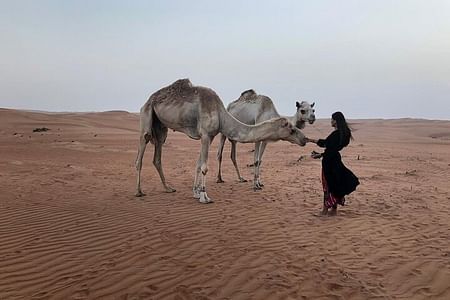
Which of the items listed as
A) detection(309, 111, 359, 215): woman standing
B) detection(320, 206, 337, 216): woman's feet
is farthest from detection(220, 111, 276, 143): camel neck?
detection(320, 206, 337, 216): woman's feet

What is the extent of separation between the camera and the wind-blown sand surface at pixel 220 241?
4.74 m

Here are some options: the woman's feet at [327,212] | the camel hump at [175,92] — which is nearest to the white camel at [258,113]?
the camel hump at [175,92]

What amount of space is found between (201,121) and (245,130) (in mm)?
943

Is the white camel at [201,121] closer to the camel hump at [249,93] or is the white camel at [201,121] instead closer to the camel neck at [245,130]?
the camel neck at [245,130]

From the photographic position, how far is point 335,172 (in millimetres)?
7910

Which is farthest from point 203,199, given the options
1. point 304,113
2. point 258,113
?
point 304,113

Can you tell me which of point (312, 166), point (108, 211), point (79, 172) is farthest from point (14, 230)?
point (312, 166)

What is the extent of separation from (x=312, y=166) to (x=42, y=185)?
31.4 feet

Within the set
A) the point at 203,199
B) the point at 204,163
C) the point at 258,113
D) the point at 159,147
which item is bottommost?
the point at 203,199

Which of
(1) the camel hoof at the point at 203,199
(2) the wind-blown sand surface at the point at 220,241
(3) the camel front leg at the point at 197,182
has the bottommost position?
(2) the wind-blown sand surface at the point at 220,241

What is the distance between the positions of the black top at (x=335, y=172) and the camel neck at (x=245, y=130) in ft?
3.77

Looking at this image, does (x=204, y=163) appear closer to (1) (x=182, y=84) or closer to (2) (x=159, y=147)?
(2) (x=159, y=147)

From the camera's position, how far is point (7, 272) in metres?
5.13

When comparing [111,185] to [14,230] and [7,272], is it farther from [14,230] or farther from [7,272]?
[7,272]
